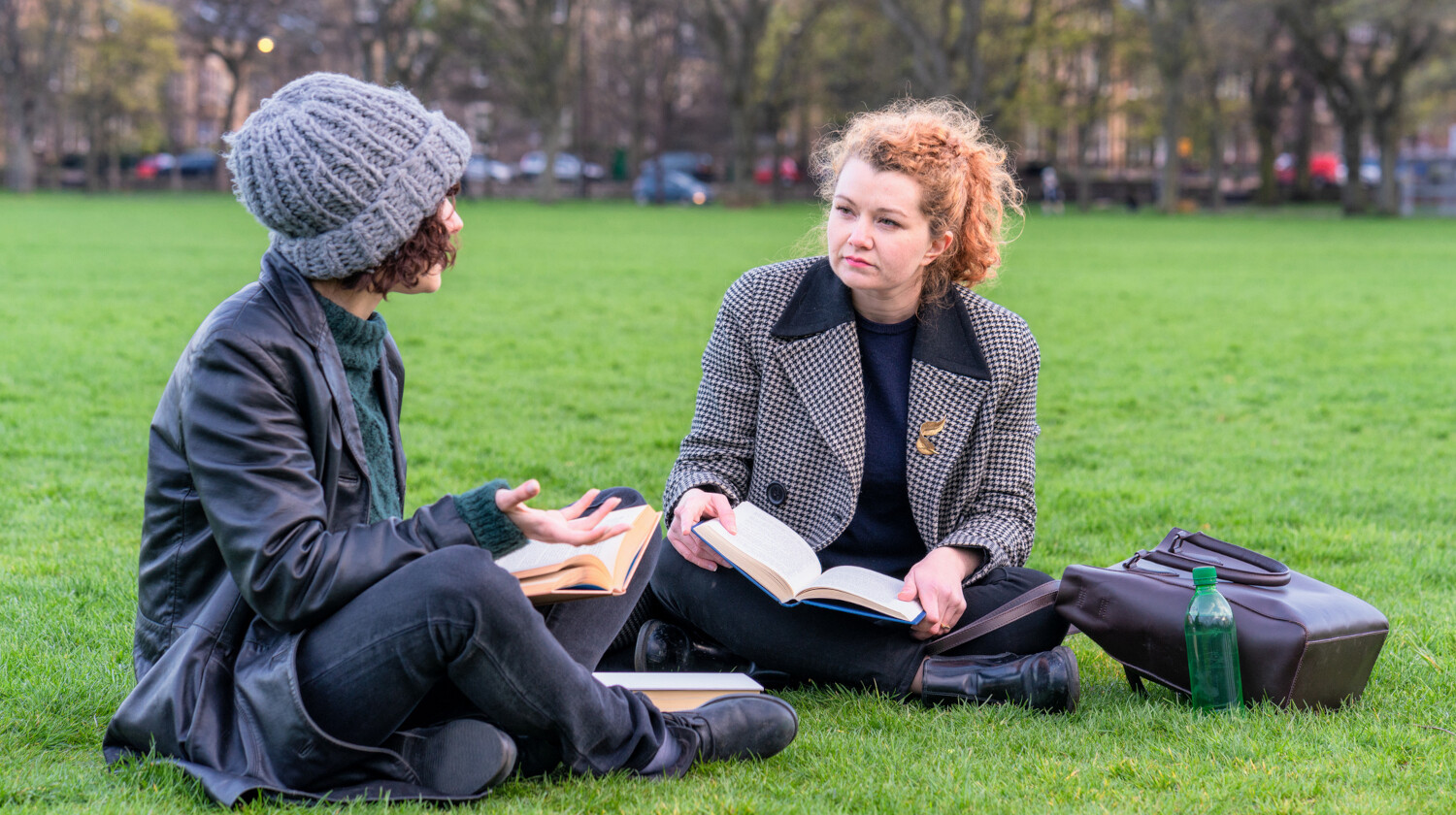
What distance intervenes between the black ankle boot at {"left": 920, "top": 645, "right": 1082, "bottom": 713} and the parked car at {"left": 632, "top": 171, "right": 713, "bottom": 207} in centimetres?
4640

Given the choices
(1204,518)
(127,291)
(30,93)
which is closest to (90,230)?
(127,291)

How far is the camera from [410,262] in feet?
9.42

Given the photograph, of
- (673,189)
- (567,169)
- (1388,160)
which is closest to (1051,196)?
(1388,160)

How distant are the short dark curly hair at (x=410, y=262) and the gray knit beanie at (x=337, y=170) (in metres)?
0.03

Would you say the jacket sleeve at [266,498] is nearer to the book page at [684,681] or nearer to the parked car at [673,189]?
the book page at [684,681]

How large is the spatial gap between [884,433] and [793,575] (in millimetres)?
665

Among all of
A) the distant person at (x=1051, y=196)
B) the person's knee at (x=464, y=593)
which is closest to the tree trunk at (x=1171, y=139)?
the distant person at (x=1051, y=196)

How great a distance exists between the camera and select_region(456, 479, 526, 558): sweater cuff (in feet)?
8.81

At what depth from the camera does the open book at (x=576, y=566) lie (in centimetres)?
283

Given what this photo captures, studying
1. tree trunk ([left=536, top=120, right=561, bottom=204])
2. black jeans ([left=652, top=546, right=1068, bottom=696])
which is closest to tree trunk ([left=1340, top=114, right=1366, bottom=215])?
tree trunk ([left=536, top=120, right=561, bottom=204])

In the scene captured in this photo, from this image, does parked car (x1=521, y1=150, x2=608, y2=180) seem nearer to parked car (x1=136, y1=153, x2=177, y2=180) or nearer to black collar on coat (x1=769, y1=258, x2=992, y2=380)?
parked car (x1=136, y1=153, x2=177, y2=180)

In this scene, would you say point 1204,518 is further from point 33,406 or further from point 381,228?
point 33,406

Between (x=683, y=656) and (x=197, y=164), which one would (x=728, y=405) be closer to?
(x=683, y=656)

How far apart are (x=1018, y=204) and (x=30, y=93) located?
5322cm
